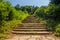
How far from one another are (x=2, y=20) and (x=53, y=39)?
9.12ft

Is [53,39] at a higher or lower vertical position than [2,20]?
lower

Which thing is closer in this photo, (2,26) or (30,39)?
(30,39)

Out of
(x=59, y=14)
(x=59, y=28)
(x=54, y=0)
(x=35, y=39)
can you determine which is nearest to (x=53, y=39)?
(x=35, y=39)

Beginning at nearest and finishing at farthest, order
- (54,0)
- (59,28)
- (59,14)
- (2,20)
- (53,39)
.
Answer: (53,39) → (2,20) → (59,28) → (59,14) → (54,0)

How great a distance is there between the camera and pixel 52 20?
1306 centimetres

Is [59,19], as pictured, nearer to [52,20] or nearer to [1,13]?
[52,20]

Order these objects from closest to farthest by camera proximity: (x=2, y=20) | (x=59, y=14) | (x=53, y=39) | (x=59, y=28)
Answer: (x=53, y=39) < (x=2, y=20) < (x=59, y=28) < (x=59, y=14)

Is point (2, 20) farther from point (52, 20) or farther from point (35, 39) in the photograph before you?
point (52, 20)

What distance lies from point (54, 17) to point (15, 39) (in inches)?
214

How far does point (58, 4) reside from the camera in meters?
12.9

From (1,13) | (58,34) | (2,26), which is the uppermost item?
(1,13)

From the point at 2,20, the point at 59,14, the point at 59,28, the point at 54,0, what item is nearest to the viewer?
the point at 2,20

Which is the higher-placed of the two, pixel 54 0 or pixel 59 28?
pixel 54 0

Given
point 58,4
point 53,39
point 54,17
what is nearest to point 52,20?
point 54,17
